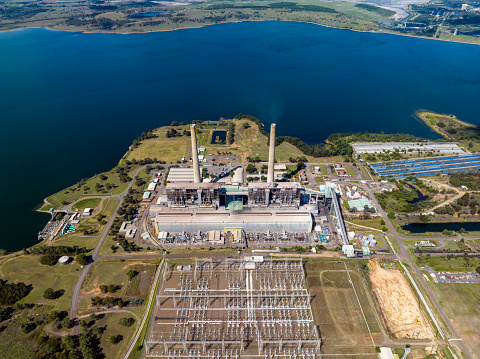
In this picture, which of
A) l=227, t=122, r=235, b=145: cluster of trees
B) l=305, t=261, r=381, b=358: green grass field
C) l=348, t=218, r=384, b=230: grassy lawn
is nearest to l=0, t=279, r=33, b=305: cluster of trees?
l=305, t=261, r=381, b=358: green grass field

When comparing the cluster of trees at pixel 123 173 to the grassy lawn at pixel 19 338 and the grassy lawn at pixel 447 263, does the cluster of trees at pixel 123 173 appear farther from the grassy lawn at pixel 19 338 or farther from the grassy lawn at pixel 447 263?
the grassy lawn at pixel 447 263

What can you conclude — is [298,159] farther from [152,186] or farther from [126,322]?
[126,322]

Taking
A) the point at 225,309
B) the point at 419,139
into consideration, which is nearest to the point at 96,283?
the point at 225,309

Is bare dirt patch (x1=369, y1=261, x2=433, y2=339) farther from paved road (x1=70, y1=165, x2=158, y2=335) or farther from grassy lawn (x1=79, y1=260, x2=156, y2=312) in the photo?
paved road (x1=70, y1=165, x2=158, y2=335)

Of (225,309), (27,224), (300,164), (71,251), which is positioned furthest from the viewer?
(300,164)

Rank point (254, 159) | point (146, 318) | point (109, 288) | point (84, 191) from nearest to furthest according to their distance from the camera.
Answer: point (146, 318)
point (109, 288)
point (84, 191)
point (254, 159)

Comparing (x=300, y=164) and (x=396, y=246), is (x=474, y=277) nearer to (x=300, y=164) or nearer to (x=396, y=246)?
(x=396, y=246)

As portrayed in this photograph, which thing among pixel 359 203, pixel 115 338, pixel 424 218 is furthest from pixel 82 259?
pixel 424 218

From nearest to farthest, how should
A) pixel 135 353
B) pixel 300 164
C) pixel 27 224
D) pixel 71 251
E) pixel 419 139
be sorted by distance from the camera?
pixel 135 353, pixel 71 251, pixel 27 224, pixel 300 164, pixel 419 139
